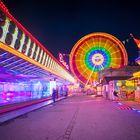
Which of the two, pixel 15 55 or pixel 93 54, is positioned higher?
pixel 93 54

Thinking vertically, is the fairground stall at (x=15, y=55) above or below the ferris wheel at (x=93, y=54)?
below

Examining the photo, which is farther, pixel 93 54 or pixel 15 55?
pixel 93 54

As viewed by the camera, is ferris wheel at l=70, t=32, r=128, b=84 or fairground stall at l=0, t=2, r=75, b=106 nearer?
fairground stall at l=0, t=2, r=75, b=106

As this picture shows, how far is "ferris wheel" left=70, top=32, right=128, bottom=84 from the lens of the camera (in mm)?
55000

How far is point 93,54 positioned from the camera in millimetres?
56969

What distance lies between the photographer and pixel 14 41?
54.9ft

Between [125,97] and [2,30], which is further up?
[2,30]

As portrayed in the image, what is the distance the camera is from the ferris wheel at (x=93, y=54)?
180 feet

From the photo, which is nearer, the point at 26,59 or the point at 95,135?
the point at 95,135

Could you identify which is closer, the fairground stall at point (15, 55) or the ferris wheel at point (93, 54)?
the fairground stall at point (15, 55)

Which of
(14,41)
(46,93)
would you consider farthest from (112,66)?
(14,41)

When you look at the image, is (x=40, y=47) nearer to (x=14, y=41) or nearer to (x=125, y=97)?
(x=14, y=41)

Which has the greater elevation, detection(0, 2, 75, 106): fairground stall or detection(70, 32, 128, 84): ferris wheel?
detection(70, 32, 128, 84): ferris wheel

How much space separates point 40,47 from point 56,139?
58.2 feet
